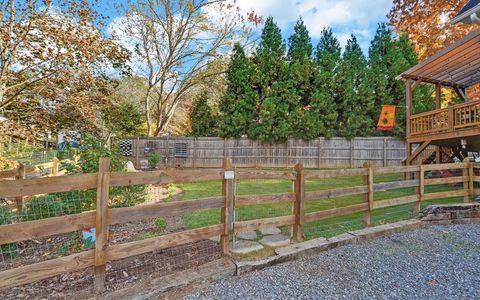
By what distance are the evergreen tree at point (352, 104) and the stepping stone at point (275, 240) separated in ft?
38.7

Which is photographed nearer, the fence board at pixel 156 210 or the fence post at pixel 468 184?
the fence board at pixel 156 210

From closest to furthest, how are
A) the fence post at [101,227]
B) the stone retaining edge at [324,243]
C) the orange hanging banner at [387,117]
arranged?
1. the fence post at [101,227]
2. the stone retaining edge at [324,243]
3. the orange hanging banner at [387,117]

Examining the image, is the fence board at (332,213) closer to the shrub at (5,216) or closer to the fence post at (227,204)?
the fence post at (227,204)

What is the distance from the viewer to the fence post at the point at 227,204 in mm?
3047

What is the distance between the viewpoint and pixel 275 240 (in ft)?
11.7

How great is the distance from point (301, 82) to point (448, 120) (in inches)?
330

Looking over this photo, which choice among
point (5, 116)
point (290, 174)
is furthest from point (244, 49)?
point (290, 174)

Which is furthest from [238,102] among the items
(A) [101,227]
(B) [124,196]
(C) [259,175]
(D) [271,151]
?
(A) [101,227]

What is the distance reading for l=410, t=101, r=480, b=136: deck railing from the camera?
6955 mm

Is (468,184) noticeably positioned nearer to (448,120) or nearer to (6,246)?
(448,120)

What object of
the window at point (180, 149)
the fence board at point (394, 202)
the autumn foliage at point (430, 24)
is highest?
the autumn foliage at point (430, 24)

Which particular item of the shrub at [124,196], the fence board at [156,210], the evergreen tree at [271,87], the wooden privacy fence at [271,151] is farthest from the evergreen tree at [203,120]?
the fence board at [156,210]

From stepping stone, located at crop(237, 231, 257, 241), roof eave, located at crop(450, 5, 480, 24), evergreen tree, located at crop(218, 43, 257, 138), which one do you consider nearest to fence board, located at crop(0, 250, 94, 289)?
stepping stone, located at crop(237, 231, 257, 241)

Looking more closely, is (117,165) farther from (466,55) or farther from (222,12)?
(222,12)
